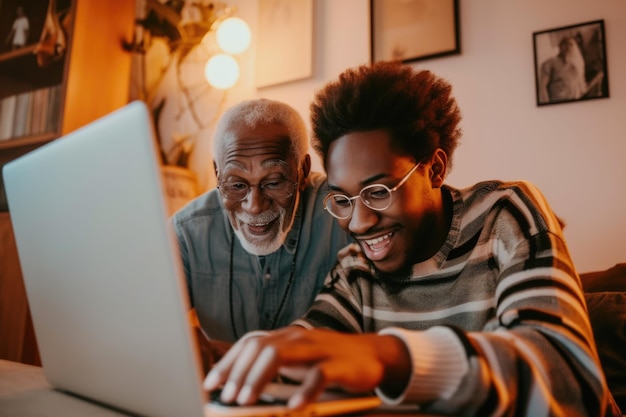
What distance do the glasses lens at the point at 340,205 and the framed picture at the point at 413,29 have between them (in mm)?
1146

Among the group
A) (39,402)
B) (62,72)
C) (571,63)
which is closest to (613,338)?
(571,63)

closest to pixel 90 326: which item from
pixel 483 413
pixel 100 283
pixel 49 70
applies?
pixel 100 283

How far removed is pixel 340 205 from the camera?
101cm

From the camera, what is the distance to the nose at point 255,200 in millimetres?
1299

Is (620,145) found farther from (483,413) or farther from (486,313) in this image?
(483,413)

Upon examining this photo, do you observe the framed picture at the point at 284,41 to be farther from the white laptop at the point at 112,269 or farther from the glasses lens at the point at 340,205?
the white laptop at the point at 112,269

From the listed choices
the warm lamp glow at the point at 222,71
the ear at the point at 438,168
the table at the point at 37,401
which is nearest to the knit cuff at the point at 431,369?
the table at the point at 37,401

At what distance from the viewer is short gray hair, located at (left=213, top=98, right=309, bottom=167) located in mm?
1349

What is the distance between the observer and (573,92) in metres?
1.64

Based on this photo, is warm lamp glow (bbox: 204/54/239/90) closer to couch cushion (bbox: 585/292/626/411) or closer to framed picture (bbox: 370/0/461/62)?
framed picture (bbox: 370/0/461/62)

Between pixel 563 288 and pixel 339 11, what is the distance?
6.04ft

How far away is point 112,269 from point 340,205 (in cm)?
57

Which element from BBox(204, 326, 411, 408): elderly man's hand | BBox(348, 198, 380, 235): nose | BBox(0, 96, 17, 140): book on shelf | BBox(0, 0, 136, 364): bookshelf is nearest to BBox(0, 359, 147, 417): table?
BBox(204, 326, 411, 408): elderly man's hand

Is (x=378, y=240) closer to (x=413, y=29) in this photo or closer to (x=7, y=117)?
(x=413, y=29)
